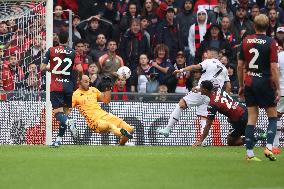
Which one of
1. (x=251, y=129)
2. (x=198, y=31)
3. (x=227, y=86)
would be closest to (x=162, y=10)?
(x=198, y=31)

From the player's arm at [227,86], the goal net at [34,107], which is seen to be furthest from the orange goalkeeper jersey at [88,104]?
the player's arm at [227,86]

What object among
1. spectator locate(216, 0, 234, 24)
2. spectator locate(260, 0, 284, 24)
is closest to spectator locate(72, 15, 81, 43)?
spectator locate(216, 0, 234, 24)

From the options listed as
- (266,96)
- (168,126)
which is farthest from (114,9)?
(266,96)

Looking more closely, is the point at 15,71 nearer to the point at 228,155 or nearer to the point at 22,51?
the point at 22,51

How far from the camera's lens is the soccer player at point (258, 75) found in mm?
15914

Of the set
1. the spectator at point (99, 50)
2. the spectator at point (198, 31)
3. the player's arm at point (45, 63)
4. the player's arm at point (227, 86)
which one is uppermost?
the spectator at point (198, 31)

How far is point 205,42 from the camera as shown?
24.9 m

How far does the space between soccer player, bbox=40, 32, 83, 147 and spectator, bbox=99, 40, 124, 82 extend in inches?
162

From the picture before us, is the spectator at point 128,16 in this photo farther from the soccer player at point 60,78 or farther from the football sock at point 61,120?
the football sock at point 61,120

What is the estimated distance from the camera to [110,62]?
24.7 m

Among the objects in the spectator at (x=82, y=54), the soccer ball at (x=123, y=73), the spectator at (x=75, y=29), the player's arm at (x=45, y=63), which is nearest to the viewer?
the player's arm at (x=45, y=63)

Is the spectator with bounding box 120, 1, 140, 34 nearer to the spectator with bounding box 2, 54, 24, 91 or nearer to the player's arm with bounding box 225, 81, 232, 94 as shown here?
the spectator with bounding box 2, 54, 24, 91

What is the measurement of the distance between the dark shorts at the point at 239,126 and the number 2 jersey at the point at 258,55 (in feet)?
16.0

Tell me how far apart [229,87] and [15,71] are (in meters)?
4.66
